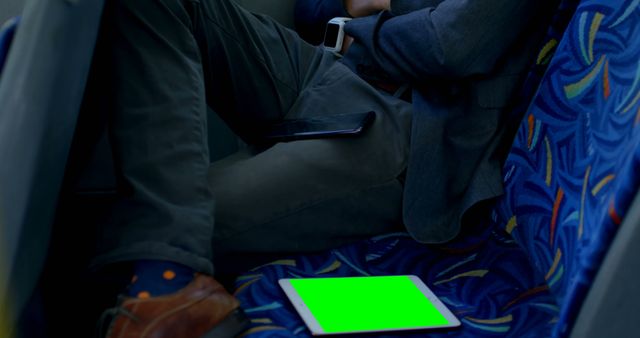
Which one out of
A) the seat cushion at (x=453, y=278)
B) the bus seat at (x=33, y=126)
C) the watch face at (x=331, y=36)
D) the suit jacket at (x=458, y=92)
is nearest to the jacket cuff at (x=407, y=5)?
the suit jacket at (x=458, y=92)

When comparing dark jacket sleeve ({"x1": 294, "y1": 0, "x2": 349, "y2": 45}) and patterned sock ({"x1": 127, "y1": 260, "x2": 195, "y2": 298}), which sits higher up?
dark jacket sleeve ({"x1": 294, "y1": 0, "x2": 349, "y2": 45})

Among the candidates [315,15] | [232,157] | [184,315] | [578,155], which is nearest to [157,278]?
[184,315]

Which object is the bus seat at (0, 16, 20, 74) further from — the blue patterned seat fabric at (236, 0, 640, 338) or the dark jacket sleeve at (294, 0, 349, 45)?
the dark jacket sleeve at (294, 0, 349, 45)

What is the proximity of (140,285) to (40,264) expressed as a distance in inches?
3.9

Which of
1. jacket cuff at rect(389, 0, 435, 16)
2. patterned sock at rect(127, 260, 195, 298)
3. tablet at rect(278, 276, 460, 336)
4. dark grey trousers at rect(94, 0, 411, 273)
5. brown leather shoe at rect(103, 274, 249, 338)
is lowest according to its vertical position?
tablet at rect(278, 276, 460, 336)

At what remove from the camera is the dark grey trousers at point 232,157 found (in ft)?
2.46

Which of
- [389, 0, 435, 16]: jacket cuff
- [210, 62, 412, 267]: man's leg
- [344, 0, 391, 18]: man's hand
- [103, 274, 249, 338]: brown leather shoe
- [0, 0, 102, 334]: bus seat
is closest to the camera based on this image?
[0, 0, 102, 334]: bus seat

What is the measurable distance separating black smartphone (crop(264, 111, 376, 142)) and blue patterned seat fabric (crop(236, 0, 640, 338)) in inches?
5.8

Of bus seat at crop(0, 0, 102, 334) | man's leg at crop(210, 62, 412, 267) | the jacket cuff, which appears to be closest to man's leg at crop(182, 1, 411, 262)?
man's leg at crop(210, 62, 412, 267)

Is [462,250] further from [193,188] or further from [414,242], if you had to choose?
[193,188]

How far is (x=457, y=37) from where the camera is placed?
0.91 metres

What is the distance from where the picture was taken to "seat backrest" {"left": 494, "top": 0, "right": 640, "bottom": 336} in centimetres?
58

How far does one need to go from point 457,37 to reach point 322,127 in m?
0.21

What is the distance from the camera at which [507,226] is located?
90cm
